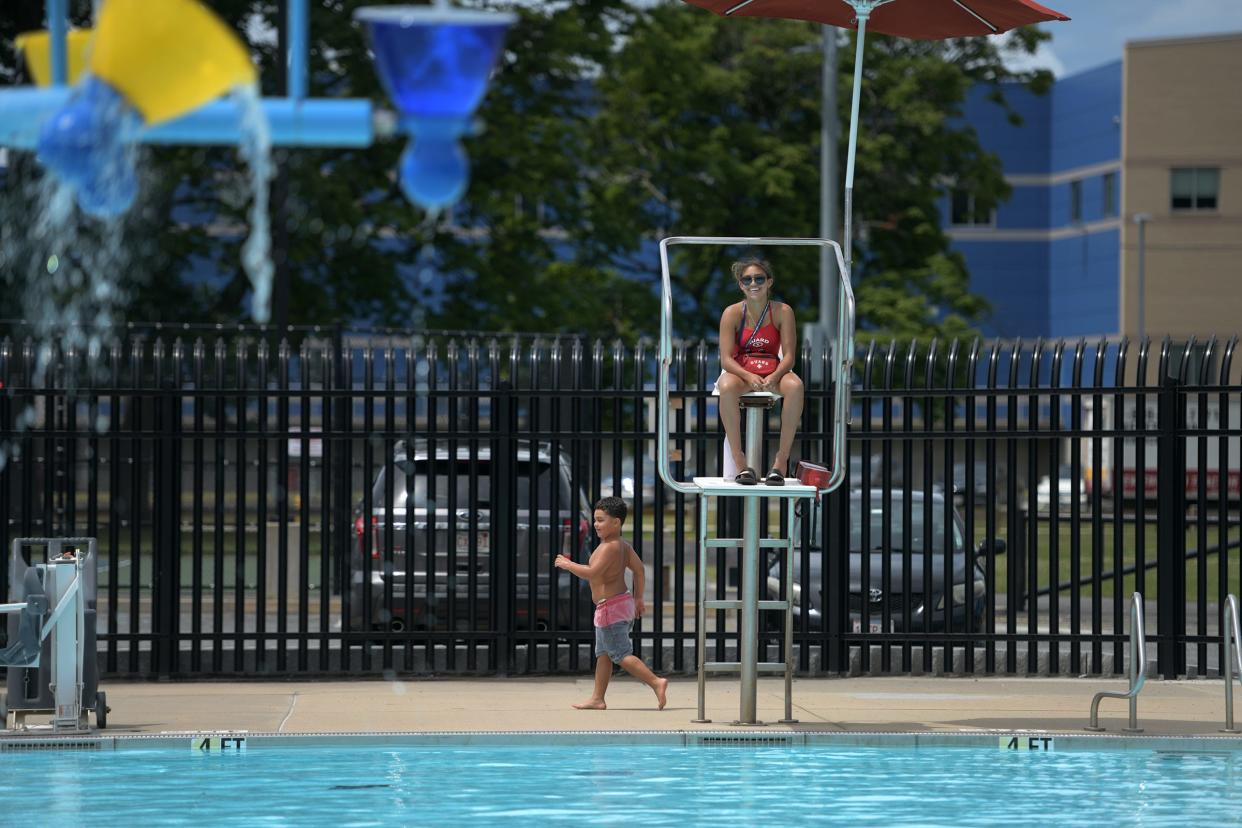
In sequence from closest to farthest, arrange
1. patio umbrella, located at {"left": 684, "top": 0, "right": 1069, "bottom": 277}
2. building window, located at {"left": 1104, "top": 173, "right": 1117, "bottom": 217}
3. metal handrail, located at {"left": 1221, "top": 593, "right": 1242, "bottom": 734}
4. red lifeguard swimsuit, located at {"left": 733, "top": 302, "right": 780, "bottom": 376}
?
metal handrail, located at {"left": 1221, "top": 593, "right": 1242, "bottom": 734} → red lifeguard swimsuit, located at {"left": 733, "top": 302, "right": 780, "bottom": 376} → patio umbrella, located at {"left": 684, "top": 0, "right": 1069, "bottom": 277} → building window, located at {"left": 1104, "top": 173, "right": 1117, "bottom": 217}

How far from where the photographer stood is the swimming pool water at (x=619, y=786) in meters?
8.59

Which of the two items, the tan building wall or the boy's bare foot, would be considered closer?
the boy's bare foot

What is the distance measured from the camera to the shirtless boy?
37.3 ft

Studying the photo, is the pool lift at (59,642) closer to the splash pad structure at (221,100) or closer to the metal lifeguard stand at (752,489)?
the metal lifeguard stand at (752,489)

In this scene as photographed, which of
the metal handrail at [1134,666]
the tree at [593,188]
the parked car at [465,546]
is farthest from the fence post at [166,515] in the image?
the metal handrail at [1134,666]

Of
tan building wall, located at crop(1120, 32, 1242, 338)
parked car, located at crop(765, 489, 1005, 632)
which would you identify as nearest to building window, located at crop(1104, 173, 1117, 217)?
tan building wall, located at crop(1120, 32, 1242, 338)

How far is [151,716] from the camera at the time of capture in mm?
11359

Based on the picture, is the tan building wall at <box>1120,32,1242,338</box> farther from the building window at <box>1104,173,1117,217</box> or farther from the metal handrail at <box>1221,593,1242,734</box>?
the metal handrail at <box>1221,593,1242,734</box>

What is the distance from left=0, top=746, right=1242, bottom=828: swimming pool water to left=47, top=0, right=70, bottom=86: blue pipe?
246 inches

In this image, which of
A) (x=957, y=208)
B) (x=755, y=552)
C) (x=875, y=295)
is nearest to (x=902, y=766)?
(x=755, y=552)

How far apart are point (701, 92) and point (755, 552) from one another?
3476cm

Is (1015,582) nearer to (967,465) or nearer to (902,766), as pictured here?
(967,465)

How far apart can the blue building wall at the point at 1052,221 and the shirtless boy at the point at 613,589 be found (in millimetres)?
55472

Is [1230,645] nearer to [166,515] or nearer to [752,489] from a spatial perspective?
[752,489]
